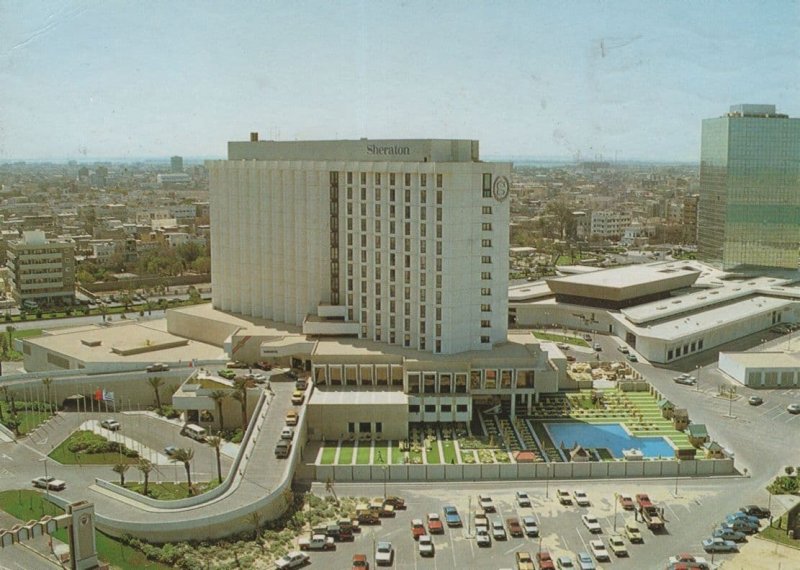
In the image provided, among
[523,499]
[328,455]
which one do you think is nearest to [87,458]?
[328,455]

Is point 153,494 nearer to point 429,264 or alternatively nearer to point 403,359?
point 403,359

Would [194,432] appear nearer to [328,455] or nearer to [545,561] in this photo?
[328,455]

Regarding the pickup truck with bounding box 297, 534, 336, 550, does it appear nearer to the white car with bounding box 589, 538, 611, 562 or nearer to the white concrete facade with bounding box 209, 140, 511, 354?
the white car with bounding box 589, 538, 611, 562

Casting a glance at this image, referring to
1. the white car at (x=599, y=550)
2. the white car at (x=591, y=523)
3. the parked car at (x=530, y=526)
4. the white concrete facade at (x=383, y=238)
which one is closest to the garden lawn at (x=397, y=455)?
the white concrete facade at (x=383, y=238)

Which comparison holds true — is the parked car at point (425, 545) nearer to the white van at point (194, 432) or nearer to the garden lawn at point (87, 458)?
the white van at point (194, 432)

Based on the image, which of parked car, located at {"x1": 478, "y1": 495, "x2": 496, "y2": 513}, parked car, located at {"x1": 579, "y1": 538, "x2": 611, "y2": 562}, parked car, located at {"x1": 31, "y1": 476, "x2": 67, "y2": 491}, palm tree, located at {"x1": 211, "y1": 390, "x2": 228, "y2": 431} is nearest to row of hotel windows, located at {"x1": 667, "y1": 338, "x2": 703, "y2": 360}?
parked car, located at {"x1": 478, "y1": 495, "x2": 496, "y2": 513}

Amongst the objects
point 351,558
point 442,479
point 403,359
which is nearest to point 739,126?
point 403,359

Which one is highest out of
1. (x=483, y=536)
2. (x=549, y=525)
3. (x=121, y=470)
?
(x=121, y=470)
